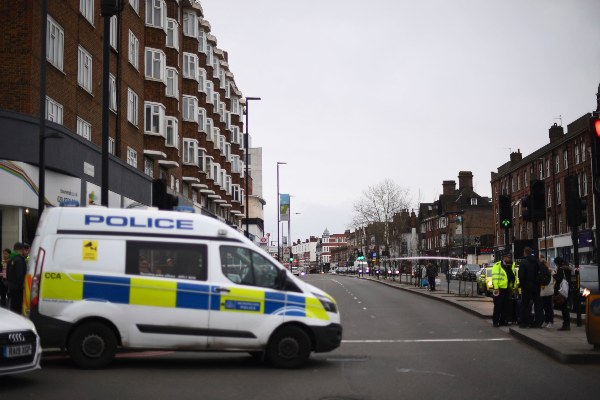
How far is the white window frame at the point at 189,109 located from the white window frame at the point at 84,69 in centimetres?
1815

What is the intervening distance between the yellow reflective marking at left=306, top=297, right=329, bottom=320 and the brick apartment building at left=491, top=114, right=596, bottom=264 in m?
41.4

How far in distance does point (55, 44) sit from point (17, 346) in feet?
56.8

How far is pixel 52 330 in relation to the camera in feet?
38.1

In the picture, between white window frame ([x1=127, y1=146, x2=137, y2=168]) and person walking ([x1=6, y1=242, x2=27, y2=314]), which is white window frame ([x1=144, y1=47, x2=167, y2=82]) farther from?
person walking ([x1=6, y1=242, x2=27, y2=314])

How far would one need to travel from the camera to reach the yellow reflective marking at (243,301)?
11914 mm

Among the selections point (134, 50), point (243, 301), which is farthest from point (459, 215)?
point (243, 301)

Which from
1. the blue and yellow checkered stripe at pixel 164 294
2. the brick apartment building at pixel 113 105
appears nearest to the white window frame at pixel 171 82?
the brick apartment building at pixel 113 105

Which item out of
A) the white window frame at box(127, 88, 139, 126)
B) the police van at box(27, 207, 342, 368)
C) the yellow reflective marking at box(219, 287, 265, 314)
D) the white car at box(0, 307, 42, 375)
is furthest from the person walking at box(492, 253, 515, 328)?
the white window frame at box(127, 88, 139, 126)

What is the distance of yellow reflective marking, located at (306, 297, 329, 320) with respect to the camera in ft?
39.8

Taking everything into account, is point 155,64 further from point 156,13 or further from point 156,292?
point 156,292

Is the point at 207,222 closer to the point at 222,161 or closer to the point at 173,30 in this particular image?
the point at 173,30

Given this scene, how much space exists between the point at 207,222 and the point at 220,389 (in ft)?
10.1

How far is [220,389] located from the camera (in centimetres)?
995

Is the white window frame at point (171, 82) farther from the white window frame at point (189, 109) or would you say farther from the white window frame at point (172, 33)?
the white window frame at point (189, 109)
